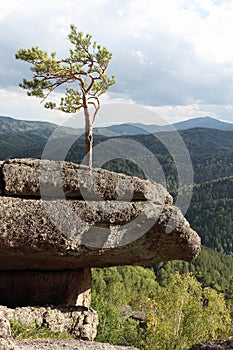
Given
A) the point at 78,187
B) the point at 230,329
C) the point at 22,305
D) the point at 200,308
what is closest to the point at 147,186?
the point at 78,187

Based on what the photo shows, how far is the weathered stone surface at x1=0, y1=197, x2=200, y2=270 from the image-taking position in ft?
47.8

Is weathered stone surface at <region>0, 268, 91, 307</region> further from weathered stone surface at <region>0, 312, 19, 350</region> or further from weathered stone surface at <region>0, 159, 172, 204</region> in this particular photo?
weathered stone surface at <region>0, 312, 19, 350</region>

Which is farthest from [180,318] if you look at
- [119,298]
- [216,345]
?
[119,298]

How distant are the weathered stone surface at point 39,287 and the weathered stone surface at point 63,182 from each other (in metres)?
4.70

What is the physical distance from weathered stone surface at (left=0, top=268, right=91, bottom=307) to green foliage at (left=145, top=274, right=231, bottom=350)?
16.5 meters

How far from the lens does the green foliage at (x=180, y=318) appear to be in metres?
33.0

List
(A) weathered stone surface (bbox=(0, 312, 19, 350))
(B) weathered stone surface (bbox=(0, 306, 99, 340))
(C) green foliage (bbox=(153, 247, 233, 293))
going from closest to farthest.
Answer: (A) weathered stone surface (bbox=(0, 312, 19, 350)) → (B) weathered stone surface (bbox=(0, 306, 99, 340)) → (C) green foliage (bbox=(153, 247, 233, 293))

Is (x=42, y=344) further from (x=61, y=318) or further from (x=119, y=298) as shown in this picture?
(x=119, y=298)

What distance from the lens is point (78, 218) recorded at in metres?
15.1

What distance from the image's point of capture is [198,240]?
17312 millimetres

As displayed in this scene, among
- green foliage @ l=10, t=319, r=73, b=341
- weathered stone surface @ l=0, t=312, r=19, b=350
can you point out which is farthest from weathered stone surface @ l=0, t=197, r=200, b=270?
weathered stone surface @ l=0, t=312, r=19, b=350

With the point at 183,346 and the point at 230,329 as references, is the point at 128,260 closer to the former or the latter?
the point at 183,346

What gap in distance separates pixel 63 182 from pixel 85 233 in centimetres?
238

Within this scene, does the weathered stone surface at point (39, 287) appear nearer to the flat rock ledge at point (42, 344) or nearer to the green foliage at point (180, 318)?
the flat rock ledge at point (42, 344)
